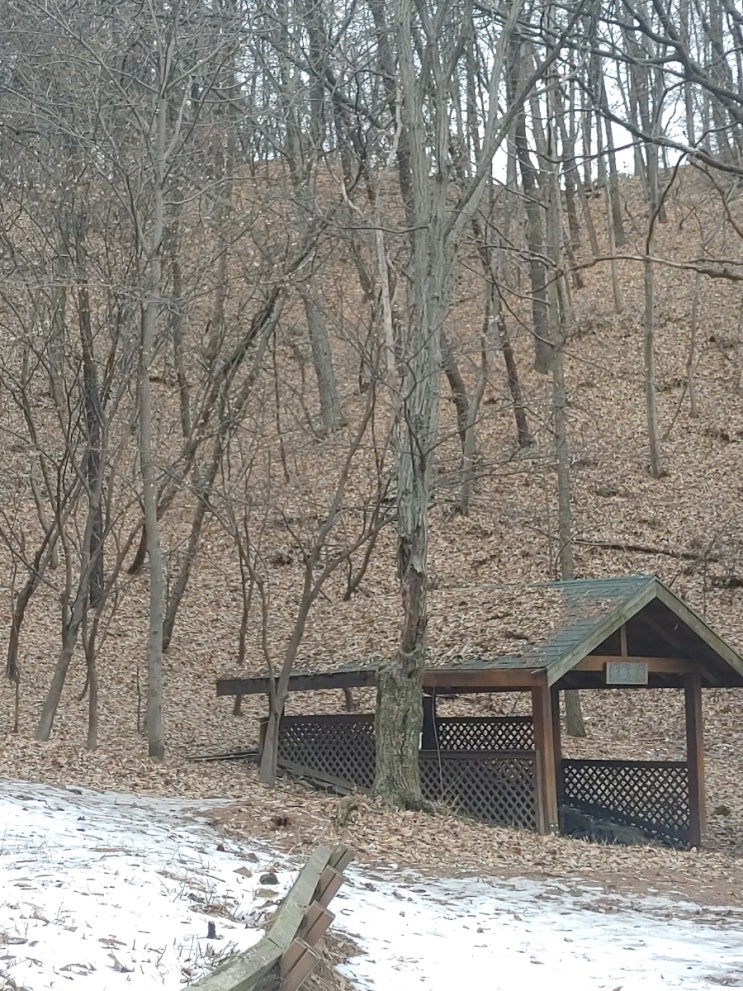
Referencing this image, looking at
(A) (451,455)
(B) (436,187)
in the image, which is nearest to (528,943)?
(B) (436,187)

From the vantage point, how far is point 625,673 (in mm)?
11438

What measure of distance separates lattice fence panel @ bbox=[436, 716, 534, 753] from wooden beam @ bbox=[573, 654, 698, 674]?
198 centimetres

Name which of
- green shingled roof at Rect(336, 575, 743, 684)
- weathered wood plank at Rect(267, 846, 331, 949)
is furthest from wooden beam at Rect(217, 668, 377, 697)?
weathered wood plank at Rect(267, 846, 331, 949)

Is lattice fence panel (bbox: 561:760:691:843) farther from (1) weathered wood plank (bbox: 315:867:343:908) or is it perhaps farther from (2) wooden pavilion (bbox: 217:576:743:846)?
(1) weathered wood plank (bbox: 315:867:343:908)

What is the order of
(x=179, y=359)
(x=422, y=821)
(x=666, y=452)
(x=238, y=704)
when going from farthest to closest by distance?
(x=666, y=452), (x=179, y=359), (x=238, y=704), (x=422, y=821)

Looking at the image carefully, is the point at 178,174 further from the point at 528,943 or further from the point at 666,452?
the point at 666,452

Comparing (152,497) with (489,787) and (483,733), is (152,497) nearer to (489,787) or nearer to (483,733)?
(489,787)

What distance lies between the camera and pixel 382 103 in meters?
14.5

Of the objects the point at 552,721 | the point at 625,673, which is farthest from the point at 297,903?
the point at 552,721

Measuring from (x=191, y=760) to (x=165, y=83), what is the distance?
752 centimetres

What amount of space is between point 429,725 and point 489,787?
6.24ft

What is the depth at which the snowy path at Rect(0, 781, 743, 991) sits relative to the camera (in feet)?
15.9

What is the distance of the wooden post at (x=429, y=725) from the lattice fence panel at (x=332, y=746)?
731 mm

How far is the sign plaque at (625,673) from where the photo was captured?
1138 cm
